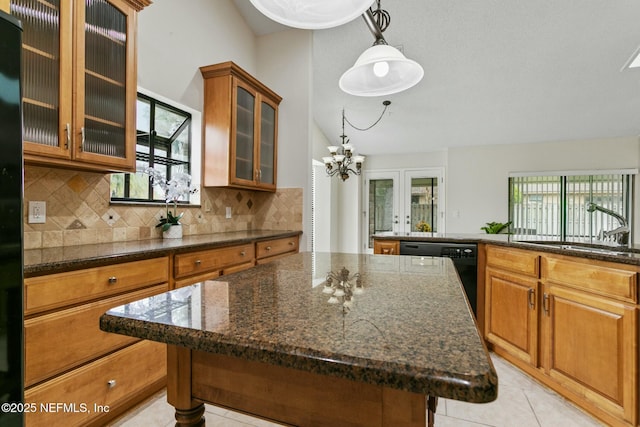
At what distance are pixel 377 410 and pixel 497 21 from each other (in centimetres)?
401

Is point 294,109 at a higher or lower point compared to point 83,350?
higher

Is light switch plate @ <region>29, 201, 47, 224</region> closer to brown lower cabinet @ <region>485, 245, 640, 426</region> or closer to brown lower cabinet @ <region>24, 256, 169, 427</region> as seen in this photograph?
brown lower cabinet @ <region>24, 256, 169, 427</region>

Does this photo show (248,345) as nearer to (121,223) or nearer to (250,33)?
(121,223)

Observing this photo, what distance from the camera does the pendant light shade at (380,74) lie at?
1450mm

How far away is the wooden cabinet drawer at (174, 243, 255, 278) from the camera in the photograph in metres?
1.98

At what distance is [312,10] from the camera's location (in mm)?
997

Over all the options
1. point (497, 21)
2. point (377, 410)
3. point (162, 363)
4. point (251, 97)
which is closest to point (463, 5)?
point (497, 21)

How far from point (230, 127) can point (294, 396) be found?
2733 mm

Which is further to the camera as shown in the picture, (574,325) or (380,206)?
(380,206)

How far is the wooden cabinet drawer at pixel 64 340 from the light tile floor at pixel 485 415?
1.57ft

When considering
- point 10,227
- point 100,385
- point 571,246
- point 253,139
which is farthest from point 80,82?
point 571,246

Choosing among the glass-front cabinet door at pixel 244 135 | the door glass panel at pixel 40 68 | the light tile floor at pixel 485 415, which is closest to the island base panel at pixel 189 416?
the light tile floor at pixel 485 415

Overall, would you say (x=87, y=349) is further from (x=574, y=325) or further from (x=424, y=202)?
(x=424, y=202)

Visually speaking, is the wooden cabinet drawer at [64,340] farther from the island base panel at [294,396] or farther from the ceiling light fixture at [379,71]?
the ceiling light fixture at [379,71]
